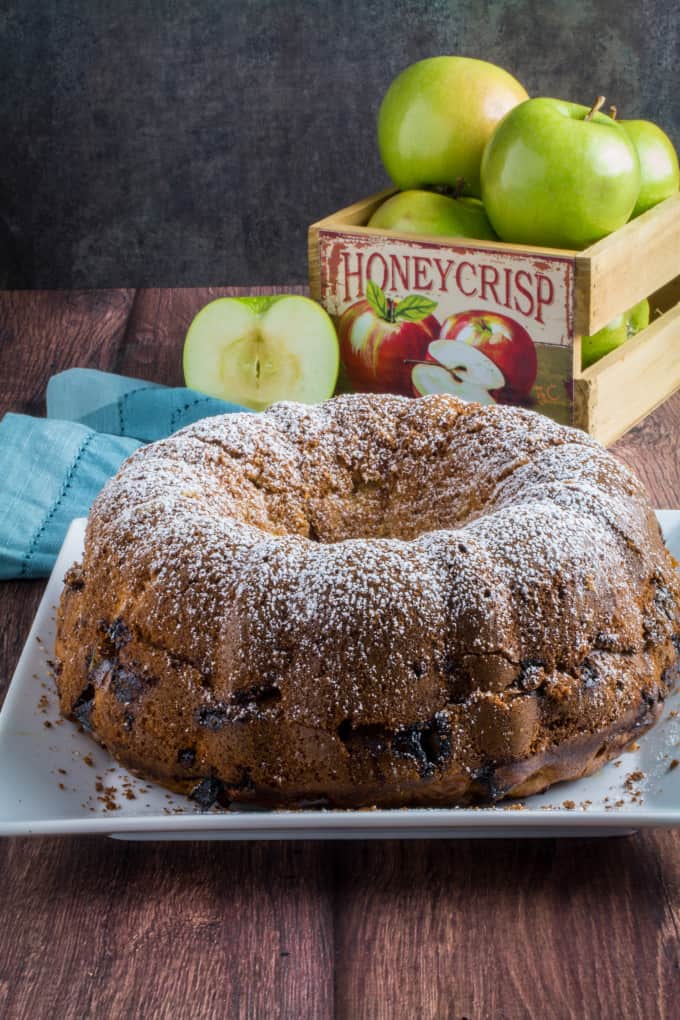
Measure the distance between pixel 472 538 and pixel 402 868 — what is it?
277mm

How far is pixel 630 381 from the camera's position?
1764 mm

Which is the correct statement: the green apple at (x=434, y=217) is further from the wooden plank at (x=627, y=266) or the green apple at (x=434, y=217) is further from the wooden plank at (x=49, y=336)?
the wooden plank at (x=49, y=336)

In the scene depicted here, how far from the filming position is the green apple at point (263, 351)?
6.02ft

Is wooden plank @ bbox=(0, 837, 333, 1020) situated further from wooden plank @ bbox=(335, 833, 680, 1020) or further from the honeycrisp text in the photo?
the honeycrisp text

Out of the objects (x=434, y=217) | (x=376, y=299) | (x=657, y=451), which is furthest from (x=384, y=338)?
(x=657, y=451)

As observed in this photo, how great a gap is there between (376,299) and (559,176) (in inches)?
12.6

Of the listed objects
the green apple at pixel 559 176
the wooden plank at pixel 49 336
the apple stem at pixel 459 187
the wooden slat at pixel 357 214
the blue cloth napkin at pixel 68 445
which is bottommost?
the wooden plank at pixel 49 336

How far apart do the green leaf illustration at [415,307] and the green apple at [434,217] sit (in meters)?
0.10

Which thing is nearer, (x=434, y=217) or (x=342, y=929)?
(x=342, y=929)

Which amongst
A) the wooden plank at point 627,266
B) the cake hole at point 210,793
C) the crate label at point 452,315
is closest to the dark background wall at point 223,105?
the wooden plank at point 627,266

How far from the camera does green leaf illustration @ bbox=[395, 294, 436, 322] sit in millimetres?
1757

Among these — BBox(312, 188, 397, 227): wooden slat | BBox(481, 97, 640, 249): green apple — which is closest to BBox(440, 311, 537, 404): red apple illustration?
BBox(481, 97, 640, 249): green apple

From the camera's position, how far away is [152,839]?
92 cm

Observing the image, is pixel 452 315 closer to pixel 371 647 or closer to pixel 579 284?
pixel 579 284
